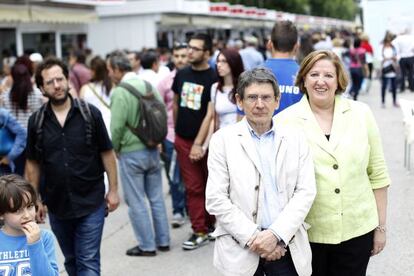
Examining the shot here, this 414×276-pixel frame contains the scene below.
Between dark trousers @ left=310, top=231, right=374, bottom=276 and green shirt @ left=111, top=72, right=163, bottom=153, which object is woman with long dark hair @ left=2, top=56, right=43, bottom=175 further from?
dark trousers @ left=310, top=231, right=374, bottom=276

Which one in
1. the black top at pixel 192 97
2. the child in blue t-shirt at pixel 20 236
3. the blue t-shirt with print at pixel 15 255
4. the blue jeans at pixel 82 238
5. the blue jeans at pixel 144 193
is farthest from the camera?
the black top at pixel 192 97

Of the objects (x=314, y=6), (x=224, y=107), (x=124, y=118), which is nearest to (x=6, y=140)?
(x=124, y=118)

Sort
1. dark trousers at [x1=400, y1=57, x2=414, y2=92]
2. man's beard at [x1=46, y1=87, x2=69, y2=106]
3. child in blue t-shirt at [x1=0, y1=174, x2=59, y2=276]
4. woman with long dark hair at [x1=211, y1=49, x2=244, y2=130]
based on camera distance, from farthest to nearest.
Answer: dark trousers at [x1=400, y1=57, x2=414, y2=92] < woman with long dark hair at [x1=211, y1=49, x2=244, y2=130] < man's beard at [x1=46, y1=87, x2=69, y2=106] < child in blue t-shirt at [x1=0, y1=174, x2=59, y2=276]

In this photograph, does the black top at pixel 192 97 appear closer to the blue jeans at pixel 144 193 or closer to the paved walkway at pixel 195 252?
the blue jeans at pixel 144 193

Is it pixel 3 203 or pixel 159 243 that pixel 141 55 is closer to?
pixel 159 243

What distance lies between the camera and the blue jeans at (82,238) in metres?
4.26

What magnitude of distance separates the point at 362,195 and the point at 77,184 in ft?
6.55

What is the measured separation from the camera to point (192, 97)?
5.87 metres

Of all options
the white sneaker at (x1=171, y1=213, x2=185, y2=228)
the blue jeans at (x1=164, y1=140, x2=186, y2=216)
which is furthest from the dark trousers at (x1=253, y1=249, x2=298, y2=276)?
the blue jeans at (x1=164, y1=140, x2=186, y2=216)

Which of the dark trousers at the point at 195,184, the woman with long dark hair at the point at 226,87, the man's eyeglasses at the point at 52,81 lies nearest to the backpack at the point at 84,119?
the man's eyeglasses at the point at 52,81

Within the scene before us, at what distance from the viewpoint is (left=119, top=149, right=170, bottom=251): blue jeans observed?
18.7 ft

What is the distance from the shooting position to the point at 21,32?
1480 cm

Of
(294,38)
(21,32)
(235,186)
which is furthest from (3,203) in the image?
(21,32)

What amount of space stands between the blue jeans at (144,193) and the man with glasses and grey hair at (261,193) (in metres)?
2.62
